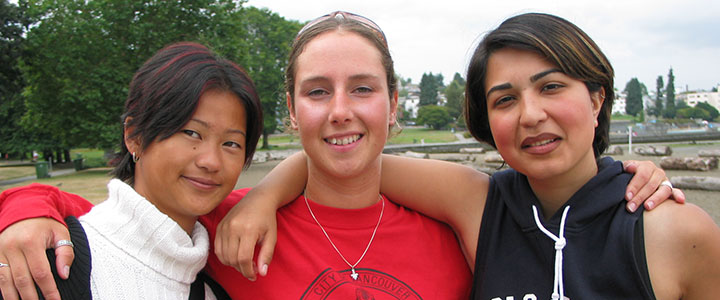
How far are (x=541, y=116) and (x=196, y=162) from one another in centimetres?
160

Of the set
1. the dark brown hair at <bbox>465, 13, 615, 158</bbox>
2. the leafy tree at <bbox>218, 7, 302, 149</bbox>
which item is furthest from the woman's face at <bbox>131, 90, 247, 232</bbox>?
the leafy tree at <bbox>218, 7, 302, 149</bbox>

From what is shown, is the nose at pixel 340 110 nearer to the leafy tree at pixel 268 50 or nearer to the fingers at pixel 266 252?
the fingers at pixel 266 252

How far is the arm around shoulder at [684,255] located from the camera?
1.74 m

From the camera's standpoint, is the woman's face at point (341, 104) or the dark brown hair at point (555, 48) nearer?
the dark brown hair at point (555, 48)

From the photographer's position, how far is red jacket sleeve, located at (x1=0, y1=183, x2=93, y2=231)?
1870 mm

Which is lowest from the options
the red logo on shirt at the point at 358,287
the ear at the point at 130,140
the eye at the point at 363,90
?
the red logo on shirt at the point at 358,287

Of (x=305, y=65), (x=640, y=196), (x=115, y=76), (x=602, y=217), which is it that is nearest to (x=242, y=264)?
(x=305, y=65)

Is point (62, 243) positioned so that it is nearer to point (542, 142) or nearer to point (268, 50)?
point (542, 142)

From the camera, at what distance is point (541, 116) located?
199 cm

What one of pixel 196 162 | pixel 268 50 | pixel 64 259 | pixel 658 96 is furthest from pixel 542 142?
pixel 658 96

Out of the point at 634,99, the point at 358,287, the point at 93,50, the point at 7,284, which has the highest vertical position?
the point at 93,50

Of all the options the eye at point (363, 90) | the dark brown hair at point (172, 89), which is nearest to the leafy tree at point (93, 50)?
the dark brown hair at point (172, 89)

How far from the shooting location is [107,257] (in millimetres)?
1867

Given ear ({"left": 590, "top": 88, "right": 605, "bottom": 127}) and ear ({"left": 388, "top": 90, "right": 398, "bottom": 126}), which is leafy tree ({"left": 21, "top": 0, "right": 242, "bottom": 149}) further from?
ear ({"left": 590, "top": 88, "right": 605, "bottom": 127})
